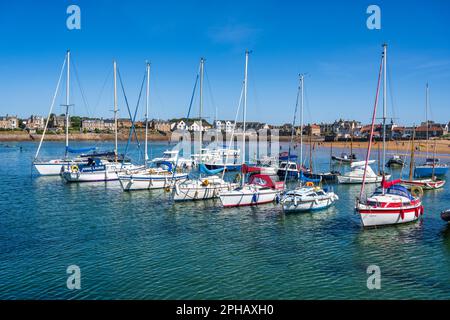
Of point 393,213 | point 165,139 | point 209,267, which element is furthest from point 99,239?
point 165,139

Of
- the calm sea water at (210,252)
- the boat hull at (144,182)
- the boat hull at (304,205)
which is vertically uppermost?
the boat hull at (144,182)

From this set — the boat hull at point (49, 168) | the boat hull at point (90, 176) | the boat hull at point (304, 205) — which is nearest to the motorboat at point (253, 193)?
the boat hull at point (304, 205)

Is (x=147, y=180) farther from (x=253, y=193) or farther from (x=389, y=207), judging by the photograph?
(x=389, y=207)

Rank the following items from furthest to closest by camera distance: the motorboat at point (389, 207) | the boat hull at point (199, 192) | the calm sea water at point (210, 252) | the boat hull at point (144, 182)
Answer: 1. the boat hull at point (144, 182)
2. the boat hull at point (199, 192)
3. the motorboat at point (389, 207)
4. the calm sea water at point (210, 252)

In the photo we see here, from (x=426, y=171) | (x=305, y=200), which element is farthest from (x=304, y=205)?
(x=426, y=171)

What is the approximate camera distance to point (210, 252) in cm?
2197

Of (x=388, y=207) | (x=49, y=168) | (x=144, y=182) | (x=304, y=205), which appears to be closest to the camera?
(x=388, y=207)

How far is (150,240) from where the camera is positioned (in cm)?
2408

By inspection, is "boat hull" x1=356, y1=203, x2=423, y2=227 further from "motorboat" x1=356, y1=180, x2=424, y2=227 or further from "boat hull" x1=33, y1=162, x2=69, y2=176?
"boat hull" x1=33, y1=162, x2=69, y2=176

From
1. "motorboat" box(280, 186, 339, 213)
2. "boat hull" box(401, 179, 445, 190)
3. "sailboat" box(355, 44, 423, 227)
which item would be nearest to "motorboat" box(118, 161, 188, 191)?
"motorboat" box(280, 186, 339, 213)

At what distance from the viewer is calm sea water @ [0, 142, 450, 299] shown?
17359 millimetres

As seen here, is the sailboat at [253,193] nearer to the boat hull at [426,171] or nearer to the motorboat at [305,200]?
the motorboat at [305,200]

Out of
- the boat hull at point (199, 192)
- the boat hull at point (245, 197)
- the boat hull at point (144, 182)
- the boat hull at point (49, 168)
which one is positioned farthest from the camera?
the boat hull at point (49, 168)

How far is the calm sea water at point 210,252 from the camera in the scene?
57.0ft
